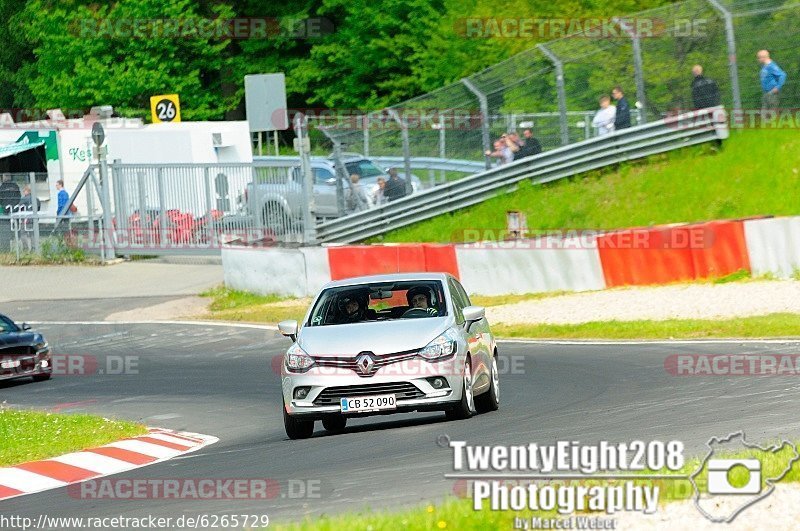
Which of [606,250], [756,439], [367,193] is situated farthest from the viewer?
[367,193]

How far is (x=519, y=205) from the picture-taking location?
102 feet

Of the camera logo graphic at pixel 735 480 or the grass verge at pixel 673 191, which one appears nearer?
the camera logo graphic at pixel 735 480

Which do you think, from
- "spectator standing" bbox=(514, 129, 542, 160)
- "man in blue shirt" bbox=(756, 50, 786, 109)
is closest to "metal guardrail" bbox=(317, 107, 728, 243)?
"spectator standing" bbox=(514, 129, 542, 160)

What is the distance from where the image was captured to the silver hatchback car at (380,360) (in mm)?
13469

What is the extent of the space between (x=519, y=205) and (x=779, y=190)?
5.57 metres

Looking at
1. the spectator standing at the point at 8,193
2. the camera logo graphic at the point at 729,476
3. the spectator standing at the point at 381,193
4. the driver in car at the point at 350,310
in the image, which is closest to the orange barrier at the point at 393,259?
the spectator standing at the point at 381,193

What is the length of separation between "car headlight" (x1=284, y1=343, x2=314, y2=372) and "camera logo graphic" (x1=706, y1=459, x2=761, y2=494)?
5.12 metres

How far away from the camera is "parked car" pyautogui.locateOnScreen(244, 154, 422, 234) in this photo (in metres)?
33.4

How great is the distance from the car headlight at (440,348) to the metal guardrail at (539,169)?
16221 millimetres

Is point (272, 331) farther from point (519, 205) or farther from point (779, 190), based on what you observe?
point (779, 190)

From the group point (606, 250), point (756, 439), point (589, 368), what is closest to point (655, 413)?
point (756, 439)

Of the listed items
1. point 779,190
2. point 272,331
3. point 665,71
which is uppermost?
point 665,71

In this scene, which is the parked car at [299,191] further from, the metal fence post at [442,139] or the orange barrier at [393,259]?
the orange barrier at [393,259]

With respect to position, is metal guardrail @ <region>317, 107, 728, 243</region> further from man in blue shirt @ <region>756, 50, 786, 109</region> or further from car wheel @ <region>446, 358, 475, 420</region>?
car wheel @ <region>446, 358, 475, 420</region>
